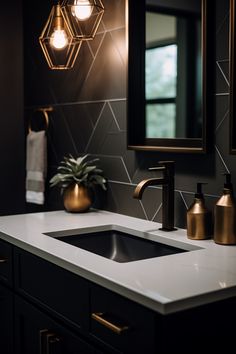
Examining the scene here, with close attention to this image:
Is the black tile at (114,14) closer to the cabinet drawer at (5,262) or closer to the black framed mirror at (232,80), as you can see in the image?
the black framed mirror at (232,80)

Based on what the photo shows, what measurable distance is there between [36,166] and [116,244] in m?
0.92

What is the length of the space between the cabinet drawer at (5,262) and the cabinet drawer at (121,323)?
1.88ft

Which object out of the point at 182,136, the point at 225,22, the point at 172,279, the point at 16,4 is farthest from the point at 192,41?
the point at 16,4

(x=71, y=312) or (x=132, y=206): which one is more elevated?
(x=132, y=206)

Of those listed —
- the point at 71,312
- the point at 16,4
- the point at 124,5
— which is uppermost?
the point at 16,4

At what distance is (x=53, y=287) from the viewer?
155 centimetres

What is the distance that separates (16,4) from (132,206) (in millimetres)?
1452

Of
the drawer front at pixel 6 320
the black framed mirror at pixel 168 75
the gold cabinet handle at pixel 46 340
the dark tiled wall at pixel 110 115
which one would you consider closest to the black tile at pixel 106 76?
the dark tiled wall at pixel 110 115

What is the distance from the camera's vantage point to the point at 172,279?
1.26 metres

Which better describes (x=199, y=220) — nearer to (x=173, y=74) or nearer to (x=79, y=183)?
(x=173, y=74)

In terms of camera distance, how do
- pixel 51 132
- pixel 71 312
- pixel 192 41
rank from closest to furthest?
pixel 71 312
pixel 192 41
pixel 51 132

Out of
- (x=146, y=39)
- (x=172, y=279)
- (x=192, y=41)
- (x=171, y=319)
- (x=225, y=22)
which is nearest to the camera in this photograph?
(x=171, y=319)

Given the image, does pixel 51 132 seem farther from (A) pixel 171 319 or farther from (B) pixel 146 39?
(A) pixel 171 319

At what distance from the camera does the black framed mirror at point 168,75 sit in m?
1.75
